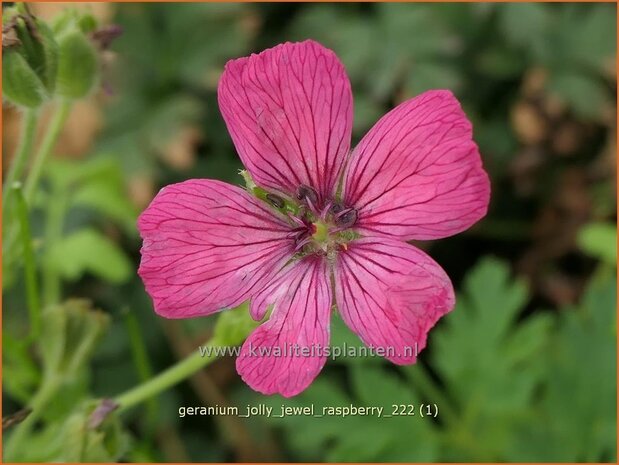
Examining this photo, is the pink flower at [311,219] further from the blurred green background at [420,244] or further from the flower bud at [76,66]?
the blurred green background at [420,244]

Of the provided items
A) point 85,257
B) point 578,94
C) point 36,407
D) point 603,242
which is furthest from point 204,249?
point 578,94

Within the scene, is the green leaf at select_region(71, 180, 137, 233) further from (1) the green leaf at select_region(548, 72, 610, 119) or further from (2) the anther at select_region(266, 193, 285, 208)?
(1) the green leaf at select_region(548, 72, 610, 119)

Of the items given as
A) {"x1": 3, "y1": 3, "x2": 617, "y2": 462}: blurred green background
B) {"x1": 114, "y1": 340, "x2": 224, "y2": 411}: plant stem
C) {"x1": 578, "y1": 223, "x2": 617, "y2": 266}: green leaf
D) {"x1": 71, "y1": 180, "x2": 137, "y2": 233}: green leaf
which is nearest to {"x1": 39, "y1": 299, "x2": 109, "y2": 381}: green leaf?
{"x1": 114, "y1": 340, "x2": 224, "y2": 411}: plant stem

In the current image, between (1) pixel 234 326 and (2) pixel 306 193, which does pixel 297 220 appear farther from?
(1) pixel 234 326

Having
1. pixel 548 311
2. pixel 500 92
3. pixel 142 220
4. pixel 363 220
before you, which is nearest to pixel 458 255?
pixel 548 311

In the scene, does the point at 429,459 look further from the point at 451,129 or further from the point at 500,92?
the point at 500,92

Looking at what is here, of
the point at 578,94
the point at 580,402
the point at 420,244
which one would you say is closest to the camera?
the point at 580,402
